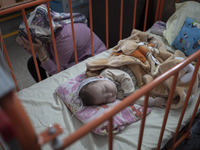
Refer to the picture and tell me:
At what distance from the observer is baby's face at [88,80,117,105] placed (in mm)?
1217

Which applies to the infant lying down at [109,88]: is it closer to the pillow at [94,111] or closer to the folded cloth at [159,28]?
the pillow at [94,111]

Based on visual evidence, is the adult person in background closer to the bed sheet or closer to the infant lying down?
the bed sheet

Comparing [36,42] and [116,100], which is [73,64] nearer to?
[36,42]

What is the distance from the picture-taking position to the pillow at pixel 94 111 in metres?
1.17

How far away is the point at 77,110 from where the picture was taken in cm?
125

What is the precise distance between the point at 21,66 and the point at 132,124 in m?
1.83

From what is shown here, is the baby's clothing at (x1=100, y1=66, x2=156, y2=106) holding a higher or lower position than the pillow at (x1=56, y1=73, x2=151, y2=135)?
higher

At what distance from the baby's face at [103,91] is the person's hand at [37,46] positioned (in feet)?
2.18

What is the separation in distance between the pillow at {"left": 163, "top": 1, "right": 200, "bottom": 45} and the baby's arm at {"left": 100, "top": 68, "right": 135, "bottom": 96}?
75cm

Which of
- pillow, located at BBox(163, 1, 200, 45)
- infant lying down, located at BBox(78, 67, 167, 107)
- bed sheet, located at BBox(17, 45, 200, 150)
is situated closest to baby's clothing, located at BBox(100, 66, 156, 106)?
infant lying down, located at BBox(78, 67, 167, 107)

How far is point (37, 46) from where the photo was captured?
5.43ft

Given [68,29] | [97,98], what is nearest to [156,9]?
[68,29]

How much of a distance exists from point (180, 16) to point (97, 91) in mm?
1210

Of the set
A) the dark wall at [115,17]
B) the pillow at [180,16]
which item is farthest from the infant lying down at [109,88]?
the dark wall at [115,17]
